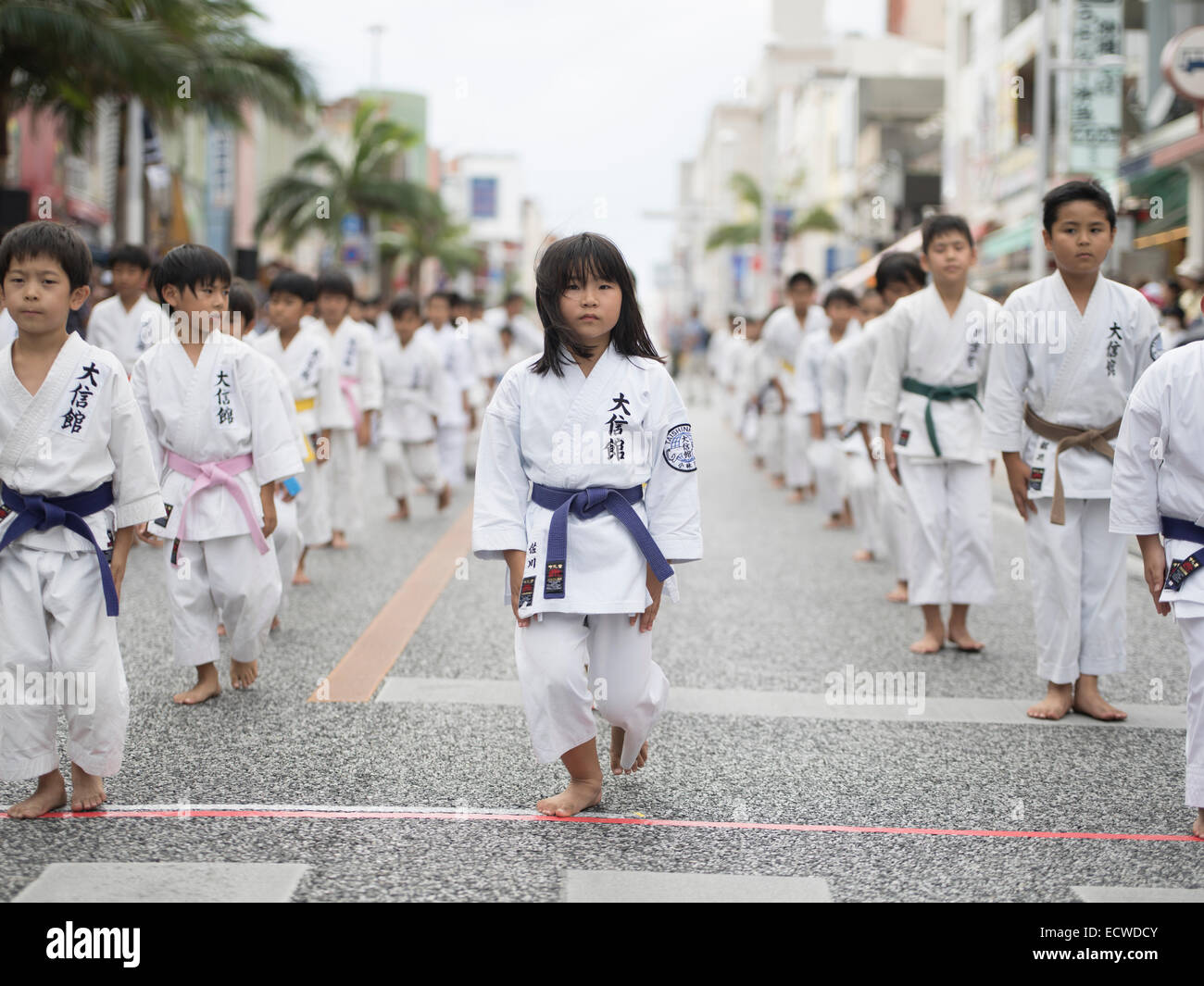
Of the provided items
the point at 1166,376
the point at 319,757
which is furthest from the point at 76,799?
the point at 1166,376

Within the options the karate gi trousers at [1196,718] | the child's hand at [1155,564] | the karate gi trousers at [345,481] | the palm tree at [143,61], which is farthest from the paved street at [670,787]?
the palm tree at [143,61]

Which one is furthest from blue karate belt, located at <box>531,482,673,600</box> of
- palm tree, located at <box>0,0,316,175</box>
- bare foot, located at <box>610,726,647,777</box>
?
palm tree, located at <box>0,0,316,175</box>

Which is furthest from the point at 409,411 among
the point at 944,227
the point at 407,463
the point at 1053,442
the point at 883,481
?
the point at 1053,442

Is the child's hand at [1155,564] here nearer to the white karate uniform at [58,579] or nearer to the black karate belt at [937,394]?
the black karate belt at [937,394]

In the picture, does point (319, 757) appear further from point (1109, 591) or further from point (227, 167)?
point (227, 167)

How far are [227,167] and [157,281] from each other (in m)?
27.1

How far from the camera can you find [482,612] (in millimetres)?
7879

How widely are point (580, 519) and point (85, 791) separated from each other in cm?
166

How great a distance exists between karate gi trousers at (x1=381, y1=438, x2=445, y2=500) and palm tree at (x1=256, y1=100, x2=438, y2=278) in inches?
757

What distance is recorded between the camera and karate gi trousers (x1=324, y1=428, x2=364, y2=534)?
10.1 metres

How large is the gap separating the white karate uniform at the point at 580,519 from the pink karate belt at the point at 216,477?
1.78 meters

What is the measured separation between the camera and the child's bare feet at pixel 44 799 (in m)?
4.14

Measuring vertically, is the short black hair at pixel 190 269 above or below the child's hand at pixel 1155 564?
above

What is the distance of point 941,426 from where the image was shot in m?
6.93
